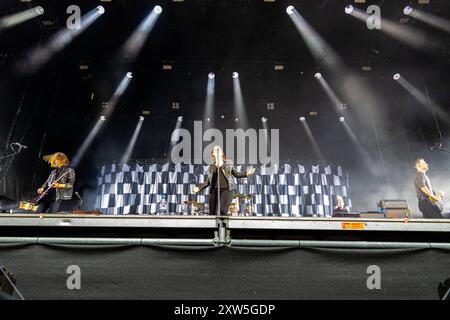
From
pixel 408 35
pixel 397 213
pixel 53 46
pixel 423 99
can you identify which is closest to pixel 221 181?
pixel 397 213

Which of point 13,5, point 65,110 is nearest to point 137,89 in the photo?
point 65,110

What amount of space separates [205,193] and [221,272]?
983 cm

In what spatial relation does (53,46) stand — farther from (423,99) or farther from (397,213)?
(423,99)

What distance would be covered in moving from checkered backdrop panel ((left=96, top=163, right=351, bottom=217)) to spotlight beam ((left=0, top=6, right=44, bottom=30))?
486 cm

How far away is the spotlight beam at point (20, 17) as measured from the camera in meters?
8.97

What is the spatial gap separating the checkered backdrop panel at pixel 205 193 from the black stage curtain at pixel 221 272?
9300mm

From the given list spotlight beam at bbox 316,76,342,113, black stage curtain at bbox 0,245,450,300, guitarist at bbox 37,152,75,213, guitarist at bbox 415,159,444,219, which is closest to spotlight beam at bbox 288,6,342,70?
spotlight beam at bbox 316,76,342,113

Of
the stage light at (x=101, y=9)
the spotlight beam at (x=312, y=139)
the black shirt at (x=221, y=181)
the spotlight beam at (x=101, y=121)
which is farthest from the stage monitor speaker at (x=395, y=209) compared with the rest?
the spotlight beam at (x=101, y=121)

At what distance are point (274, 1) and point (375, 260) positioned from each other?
803cm

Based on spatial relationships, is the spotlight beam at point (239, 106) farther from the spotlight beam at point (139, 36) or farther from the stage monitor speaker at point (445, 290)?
the stage monitor speaker at point (445, 290)

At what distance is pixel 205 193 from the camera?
41.9ft

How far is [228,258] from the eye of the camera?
2.98 m

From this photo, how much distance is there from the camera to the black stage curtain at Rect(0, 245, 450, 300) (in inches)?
114
